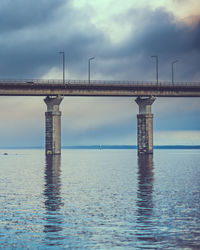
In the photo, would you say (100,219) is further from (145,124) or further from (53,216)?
(145,124)

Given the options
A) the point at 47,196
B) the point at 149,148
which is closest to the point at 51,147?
the point at 149,148

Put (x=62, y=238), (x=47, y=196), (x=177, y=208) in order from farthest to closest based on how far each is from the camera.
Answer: (x=47, y=196), (x=177, y=208), (x=62, y=238)

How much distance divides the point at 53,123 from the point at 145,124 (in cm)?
2683

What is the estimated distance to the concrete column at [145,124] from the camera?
456ft

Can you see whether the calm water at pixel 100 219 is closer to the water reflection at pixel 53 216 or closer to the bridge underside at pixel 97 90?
the water reflection at pixel 53 216

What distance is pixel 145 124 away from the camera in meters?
141

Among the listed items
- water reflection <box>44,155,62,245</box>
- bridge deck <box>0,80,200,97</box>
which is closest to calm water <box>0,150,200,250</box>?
water reflection <box>44,155,62,245</box>

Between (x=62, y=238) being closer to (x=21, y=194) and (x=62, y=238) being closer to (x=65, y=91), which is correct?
(x=21, y=194)

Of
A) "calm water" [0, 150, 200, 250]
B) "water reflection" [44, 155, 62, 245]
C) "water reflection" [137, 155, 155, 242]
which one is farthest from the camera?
"water reflection" [137, 155, 155, 242]

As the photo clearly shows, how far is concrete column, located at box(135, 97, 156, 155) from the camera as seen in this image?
139 meters

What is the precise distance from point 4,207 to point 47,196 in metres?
6.91

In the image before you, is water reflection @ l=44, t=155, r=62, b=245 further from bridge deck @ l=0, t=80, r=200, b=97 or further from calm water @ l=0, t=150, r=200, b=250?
bridge deck @ l=0, t=80, r=200, b=97

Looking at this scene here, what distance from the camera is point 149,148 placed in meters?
146

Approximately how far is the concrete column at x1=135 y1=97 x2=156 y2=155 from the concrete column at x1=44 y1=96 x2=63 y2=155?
23.5m
